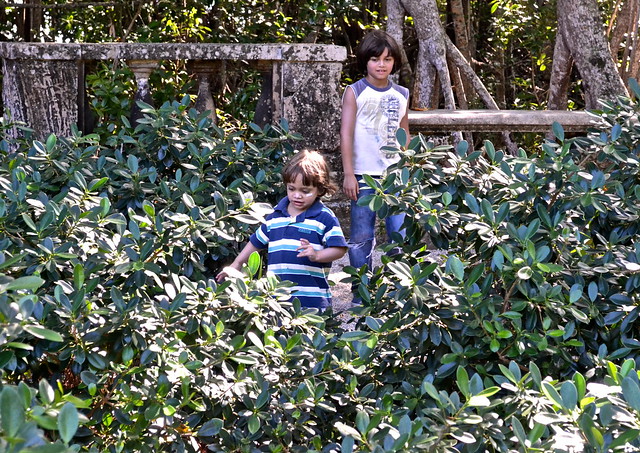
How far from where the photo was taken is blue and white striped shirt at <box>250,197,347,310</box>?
3.17m

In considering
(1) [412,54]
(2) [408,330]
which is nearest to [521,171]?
(2) [408,330]

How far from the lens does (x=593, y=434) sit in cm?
159

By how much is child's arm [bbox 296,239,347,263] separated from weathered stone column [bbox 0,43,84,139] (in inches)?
81.5

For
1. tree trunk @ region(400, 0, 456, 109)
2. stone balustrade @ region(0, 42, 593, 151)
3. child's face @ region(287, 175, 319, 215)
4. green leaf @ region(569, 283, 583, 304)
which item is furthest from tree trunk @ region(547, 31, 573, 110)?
green leaf @ region(569, 283, 583, 304)

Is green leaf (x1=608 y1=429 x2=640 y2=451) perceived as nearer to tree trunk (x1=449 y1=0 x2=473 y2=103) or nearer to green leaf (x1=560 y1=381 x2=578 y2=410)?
green leaf (x1=560 y1=381 x2=578 y2=410)

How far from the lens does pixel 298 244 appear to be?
125 inches

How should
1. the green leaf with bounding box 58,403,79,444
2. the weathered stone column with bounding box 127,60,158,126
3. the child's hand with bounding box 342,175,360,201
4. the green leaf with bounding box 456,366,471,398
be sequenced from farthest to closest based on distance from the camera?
the weathered stone column with bounding box 127,60,158,126 < the child's hand with bounding box 342,175,360,201 < the green leaf with bounding box 456,366,471,398 < the green leaf with bounding box 58,403,79,444

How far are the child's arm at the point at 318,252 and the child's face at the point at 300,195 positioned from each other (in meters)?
0.17

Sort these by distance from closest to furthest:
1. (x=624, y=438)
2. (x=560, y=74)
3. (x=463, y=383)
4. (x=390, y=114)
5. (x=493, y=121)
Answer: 1. (x=624, y=438)
2. (x=463, y=383)
3. (x=390, y=114)
4. (x=493, y=121)
5. (x=560, y=74)

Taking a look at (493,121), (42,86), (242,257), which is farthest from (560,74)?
(242,257)

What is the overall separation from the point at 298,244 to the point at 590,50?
11.7 ft

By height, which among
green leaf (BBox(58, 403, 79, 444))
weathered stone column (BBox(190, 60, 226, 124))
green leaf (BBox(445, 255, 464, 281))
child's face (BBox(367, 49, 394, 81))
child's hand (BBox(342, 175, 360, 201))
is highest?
child's face (BBox(367, 49, 394, 81))

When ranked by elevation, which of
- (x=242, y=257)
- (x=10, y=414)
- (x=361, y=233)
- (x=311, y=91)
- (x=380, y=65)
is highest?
(x=380, y=65)

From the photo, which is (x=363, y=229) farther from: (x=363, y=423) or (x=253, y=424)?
(x=363, y=423)
